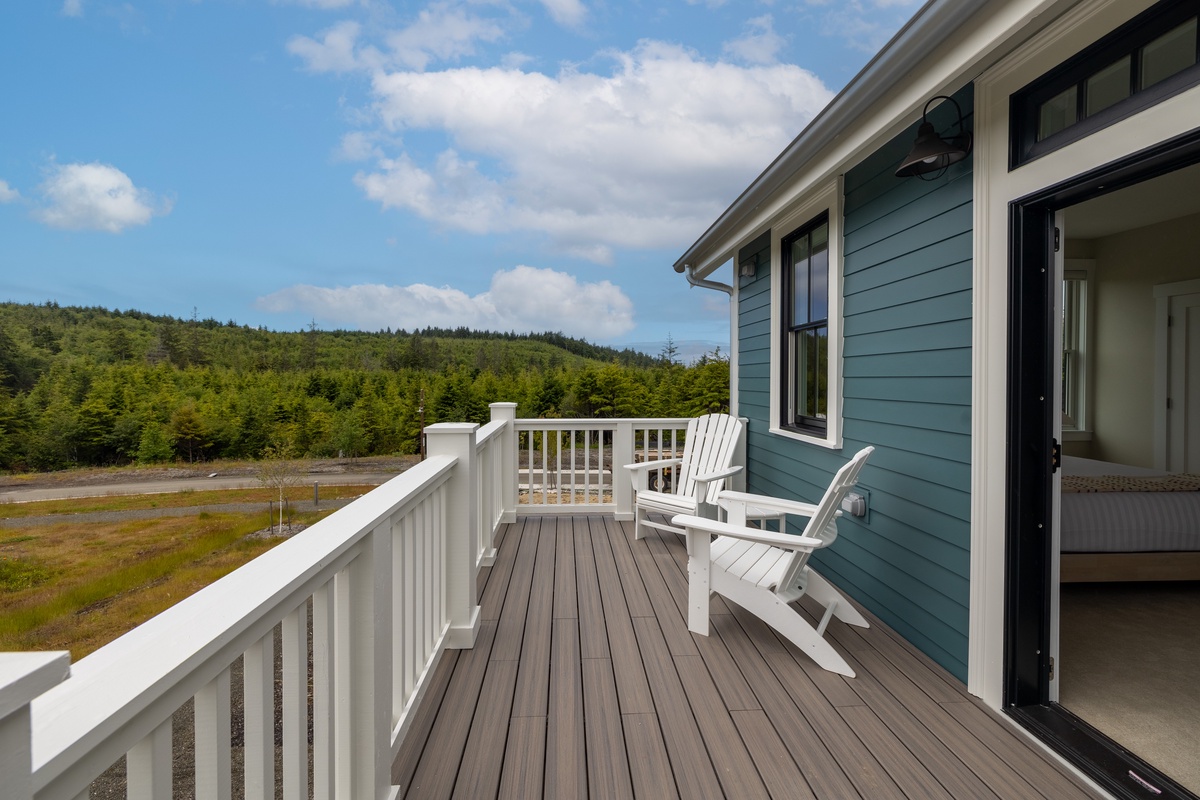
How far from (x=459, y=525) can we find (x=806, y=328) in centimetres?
272

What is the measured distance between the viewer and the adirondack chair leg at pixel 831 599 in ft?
9.57

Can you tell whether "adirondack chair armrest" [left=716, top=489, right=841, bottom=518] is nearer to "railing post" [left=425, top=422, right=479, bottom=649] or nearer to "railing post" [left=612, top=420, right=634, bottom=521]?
"railing post" [left=425, top=422, right=479, bottom=649]

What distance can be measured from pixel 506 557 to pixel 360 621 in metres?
2.83

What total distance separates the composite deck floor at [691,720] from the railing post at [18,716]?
5.07 ft

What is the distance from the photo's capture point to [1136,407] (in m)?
5.68

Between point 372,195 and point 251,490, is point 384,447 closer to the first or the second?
point 251,490

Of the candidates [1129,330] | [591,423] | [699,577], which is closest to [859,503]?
[699,577]

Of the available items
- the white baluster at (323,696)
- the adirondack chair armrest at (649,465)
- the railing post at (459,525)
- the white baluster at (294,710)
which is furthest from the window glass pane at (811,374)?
the white baluster at (294,710)

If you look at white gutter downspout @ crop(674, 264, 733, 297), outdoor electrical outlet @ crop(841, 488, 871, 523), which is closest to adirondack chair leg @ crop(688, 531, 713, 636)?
outdoor electrical outlet @ crop(841, 488, 871, 523)

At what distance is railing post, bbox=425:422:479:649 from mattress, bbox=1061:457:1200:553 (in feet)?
10.9

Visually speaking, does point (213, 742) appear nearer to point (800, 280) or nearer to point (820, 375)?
point (820, 375)

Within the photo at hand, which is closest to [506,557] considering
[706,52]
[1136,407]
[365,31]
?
[1136,407]

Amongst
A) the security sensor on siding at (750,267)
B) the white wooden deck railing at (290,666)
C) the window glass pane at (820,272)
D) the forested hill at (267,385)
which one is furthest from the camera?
the forested hill at (267,385)

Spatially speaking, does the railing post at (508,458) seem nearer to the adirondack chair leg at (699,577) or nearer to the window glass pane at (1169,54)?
the adirondack chair leg at (699,577)
